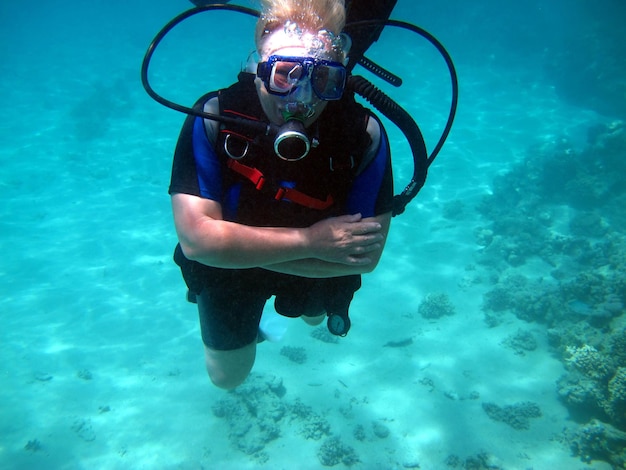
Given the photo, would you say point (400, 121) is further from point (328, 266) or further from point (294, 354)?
point (294, 354)

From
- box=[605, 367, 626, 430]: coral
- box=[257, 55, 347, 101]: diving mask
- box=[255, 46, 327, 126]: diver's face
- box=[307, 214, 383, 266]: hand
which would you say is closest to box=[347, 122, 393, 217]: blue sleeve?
box=[307, 214, 383, 266]: hand

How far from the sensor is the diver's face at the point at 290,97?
6.68 feet

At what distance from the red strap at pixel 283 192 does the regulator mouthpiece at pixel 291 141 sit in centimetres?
47

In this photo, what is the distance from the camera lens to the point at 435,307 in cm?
1172

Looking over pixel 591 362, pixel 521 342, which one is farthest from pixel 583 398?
pixel 521 342

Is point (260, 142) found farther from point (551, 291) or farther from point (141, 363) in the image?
point (551, 291)

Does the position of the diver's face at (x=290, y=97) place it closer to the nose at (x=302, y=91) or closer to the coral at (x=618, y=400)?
the nose at (x=302, y=91)

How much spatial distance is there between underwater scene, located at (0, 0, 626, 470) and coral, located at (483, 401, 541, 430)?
0.14 ft

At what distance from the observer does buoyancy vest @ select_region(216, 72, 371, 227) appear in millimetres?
2387

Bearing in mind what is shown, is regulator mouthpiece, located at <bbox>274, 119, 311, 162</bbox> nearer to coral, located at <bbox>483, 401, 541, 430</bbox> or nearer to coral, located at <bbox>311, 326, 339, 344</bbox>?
coral, located at <bbox>483, 401, 541, 430</bbox>

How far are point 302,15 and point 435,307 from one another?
10.9 meters

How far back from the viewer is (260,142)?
2340 mm

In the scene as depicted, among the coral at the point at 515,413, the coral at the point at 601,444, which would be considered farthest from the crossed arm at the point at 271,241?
the coral at the point at 601,444

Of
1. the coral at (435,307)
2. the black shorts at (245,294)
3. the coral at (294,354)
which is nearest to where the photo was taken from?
the black shorts at (245,294)
